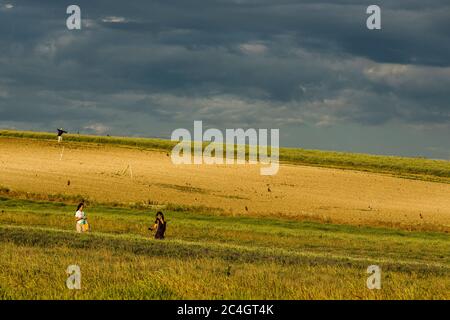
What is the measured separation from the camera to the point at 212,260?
25453mm

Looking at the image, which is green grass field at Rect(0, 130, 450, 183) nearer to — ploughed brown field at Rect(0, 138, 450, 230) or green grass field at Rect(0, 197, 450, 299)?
ploughed brown field at Rect(0, 138, 450, 230)

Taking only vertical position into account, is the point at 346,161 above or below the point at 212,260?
above

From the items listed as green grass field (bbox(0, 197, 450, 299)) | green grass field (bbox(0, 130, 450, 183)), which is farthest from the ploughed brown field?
green grass field (bbox(0, 130, 450, 183))

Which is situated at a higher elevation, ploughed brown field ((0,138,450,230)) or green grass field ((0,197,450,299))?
ploughed brown field ((0,138,450,230))

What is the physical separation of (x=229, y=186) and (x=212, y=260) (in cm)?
5025

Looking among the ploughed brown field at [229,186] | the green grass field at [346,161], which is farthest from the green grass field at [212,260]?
the green grass field at [346,161]

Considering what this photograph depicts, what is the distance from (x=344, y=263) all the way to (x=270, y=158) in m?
77.9

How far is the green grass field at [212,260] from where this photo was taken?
54.0 feet

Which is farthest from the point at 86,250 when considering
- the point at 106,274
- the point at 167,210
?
the point at 167,210

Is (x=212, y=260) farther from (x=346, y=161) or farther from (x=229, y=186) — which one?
(x=346, y=161)

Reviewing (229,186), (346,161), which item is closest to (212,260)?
(229,186)

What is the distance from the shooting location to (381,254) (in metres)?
39.3

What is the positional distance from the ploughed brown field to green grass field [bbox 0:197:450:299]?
8.83 meters

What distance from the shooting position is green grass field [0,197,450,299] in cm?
1645
